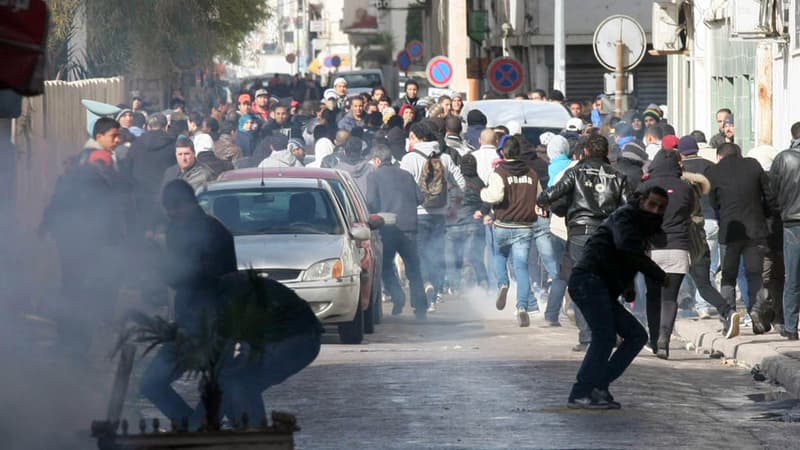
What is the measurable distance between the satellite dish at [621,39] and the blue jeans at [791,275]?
11.9 meters

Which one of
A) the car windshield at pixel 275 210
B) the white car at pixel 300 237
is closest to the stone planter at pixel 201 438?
the white car at pixel 300 237

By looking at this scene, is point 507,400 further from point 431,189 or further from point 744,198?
point 431,189

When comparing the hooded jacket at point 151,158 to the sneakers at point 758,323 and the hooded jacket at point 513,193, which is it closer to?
the hooded jacket at point 513,193

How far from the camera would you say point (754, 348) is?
1480cm

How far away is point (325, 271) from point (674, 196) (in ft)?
9.82

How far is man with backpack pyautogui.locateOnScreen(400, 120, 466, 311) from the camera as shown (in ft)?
64.3

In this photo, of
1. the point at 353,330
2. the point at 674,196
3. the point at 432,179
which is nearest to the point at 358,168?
the point at 432,179

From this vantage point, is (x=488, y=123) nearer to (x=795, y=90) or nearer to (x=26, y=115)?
(x=795, y=90)

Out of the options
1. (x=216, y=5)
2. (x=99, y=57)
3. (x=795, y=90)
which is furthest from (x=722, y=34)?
(x=216, y=5)

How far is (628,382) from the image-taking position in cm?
1310

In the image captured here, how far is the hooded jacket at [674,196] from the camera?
15.5 meters

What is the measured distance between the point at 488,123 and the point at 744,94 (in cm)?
379

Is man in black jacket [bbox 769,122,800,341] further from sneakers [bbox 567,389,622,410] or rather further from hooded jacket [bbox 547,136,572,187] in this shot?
sneakers [bbox 567,389,622,410]

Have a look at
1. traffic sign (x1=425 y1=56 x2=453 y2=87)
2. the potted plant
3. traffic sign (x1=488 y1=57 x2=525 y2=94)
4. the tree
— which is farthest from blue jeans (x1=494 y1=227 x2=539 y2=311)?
traffic sign (x1=425 y1=56 x2=453 y2=87)
